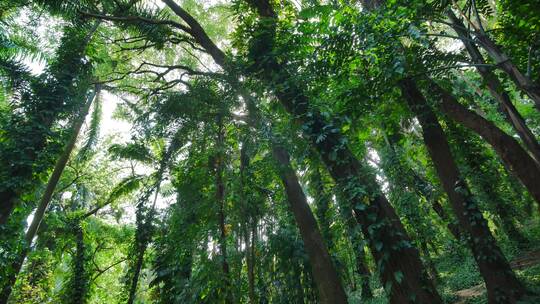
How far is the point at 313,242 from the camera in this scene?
207 inches

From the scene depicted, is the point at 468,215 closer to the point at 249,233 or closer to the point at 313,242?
the point at 313,242

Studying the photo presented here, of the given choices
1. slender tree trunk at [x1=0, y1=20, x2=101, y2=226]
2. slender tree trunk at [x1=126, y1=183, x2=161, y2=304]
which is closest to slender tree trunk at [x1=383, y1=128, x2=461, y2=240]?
slender tree trunk at [x1=126, y1=183, x2=161, y2=304]

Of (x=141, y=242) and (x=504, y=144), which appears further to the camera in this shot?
(x=141, y=242)

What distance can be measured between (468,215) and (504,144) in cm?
130

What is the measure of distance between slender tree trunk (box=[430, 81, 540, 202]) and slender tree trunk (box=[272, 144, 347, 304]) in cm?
274

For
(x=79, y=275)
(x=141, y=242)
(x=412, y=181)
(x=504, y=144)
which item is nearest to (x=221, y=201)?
(x=412, y=181)

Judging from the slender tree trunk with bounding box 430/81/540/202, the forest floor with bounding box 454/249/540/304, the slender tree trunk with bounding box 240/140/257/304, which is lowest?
the forest floor with bounding box 454/249/540/304

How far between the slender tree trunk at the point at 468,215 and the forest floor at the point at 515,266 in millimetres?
2592

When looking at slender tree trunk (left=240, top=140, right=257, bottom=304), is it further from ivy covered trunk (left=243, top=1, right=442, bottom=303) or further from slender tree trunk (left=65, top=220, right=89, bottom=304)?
slender tree trunk (left=65, top=220, right=89, bottom=304)

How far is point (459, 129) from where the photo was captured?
7867mm

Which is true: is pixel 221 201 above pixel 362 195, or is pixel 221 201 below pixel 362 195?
above

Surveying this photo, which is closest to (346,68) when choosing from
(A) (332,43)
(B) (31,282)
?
(A) (332,43)

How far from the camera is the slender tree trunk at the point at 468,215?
4254mm

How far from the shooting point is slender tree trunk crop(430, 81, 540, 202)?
4512mm
